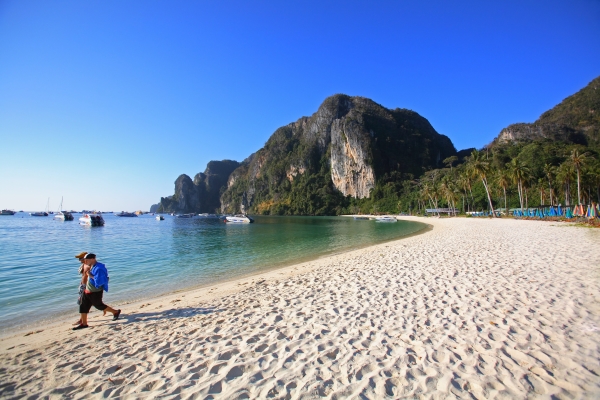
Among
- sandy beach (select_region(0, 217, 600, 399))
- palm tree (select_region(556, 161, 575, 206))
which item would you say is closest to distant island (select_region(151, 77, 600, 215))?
palm tree (select_region(556, 161, 575, 206))

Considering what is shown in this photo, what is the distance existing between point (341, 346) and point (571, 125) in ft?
542

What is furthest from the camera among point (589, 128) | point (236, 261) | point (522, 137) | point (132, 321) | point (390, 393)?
point (522, 137)

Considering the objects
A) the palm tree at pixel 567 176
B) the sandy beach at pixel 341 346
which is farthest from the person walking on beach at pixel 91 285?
the palm tree at pixel 567 176

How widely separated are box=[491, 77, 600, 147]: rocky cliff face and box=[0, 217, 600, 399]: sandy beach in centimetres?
14076

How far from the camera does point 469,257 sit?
503 inches

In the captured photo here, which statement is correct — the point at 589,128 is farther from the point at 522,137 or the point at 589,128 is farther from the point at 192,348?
the point at 192,348

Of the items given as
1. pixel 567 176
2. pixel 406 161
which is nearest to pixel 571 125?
pixel 406 161

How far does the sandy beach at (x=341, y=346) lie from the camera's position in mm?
3619

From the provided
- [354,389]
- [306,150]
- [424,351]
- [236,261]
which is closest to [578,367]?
[424,351]

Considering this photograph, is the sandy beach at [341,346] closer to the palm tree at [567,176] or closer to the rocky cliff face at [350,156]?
the palm tree at [567,176]

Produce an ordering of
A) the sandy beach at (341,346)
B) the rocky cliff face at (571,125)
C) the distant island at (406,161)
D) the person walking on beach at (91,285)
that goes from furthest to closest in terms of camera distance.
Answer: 1. the rocky cliff face at (571,125)
2. the distant island at (406,161)
3. the person walking on beach at (91,285)
4. the sandy beach at (341,346)

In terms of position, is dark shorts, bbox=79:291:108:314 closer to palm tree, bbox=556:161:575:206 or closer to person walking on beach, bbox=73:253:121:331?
person walking on beach, bbox=73:253:121:331

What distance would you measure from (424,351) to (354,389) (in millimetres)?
1498

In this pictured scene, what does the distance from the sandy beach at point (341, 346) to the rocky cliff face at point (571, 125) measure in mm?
140758
